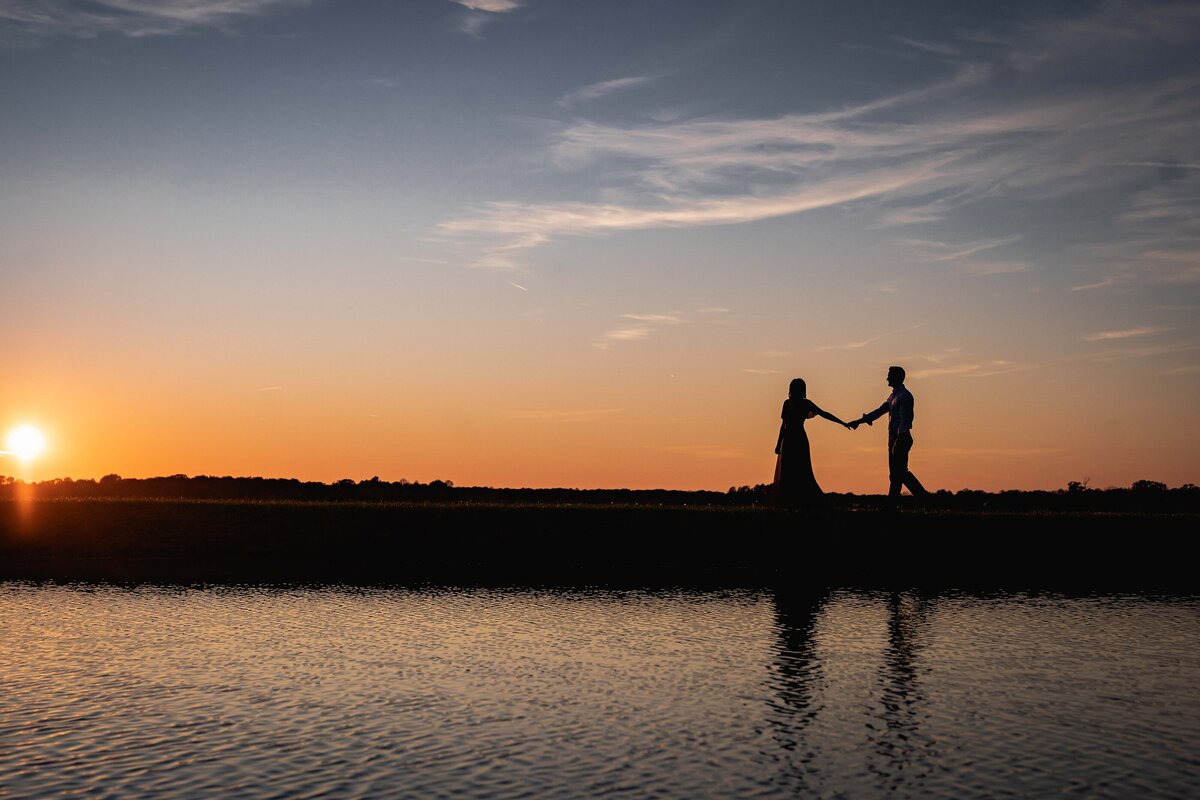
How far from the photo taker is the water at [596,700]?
11.0 meters

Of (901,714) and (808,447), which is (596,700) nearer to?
(901,714)

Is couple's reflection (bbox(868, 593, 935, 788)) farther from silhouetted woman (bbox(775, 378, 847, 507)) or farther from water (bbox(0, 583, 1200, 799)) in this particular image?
silhouetted woman (bbox(775, 378, 847, 507))

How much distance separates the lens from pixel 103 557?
35344mm

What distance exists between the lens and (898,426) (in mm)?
32562

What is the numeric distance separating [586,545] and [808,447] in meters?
7.38

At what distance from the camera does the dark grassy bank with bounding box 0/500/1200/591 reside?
3025 centimetres

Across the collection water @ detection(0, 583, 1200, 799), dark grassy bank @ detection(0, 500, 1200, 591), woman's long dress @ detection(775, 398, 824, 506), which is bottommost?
water @ detection(0, 583, 1200, 799)

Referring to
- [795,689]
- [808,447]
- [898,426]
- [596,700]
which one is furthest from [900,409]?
[596,700]

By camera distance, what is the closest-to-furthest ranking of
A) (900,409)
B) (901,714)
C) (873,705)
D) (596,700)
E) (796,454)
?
1. (901,714)
2. (873,705)
3. (596,700)
4. (900,409)
5. (796,454)

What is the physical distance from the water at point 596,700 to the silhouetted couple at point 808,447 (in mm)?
9529

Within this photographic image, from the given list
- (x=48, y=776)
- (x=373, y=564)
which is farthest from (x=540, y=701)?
(x=373, y=564)

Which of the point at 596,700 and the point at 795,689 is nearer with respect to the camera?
the point at 596,700

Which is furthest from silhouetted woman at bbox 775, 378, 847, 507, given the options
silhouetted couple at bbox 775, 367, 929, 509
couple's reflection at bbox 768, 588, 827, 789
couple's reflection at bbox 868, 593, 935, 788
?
couple's reflection at bbox 868, 593, 935, 788

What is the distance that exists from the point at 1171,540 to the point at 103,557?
31.7 m
